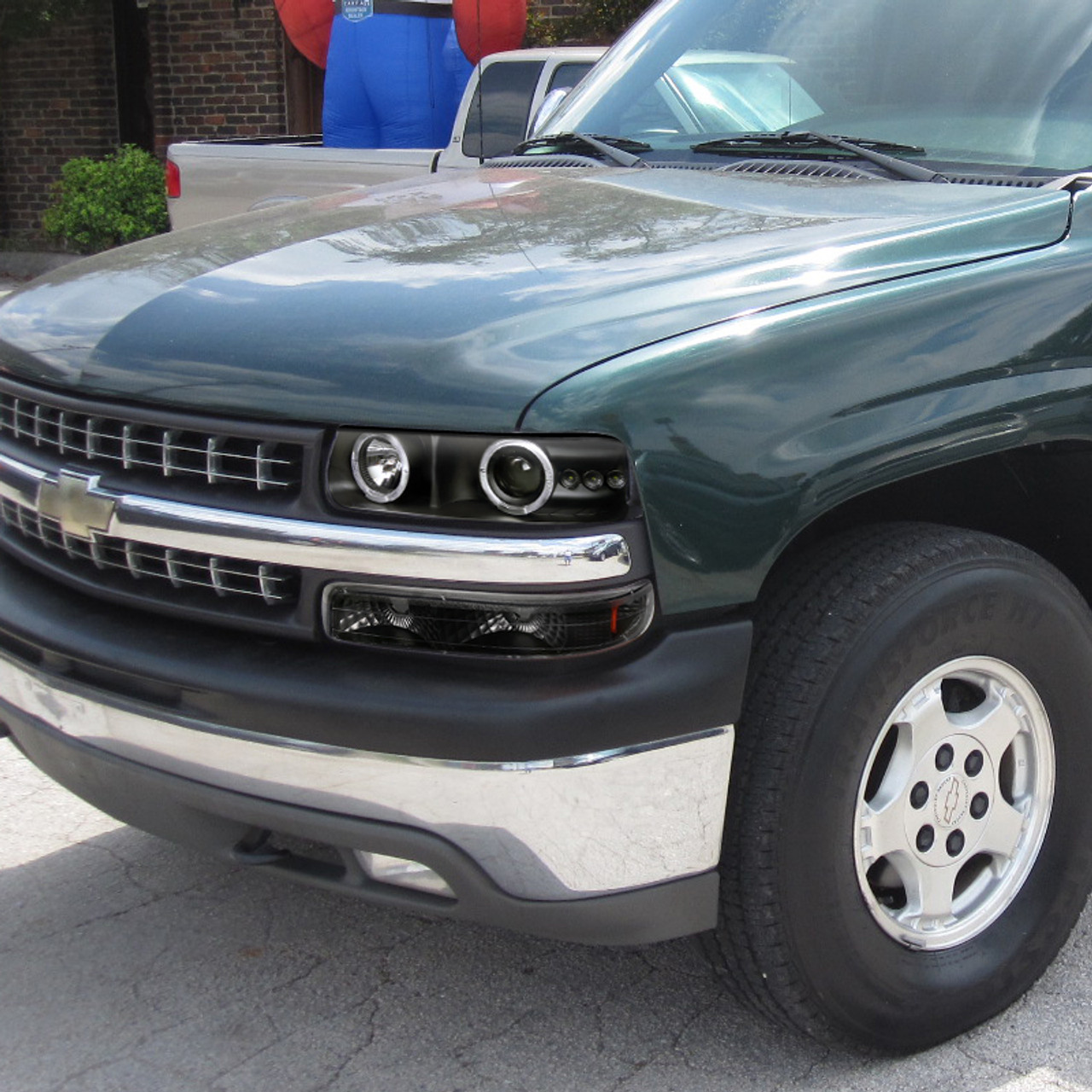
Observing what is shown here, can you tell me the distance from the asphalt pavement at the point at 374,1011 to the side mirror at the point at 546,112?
6.81ft

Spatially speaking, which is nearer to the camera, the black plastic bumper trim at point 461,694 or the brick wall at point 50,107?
the black plastic bumper trim at point 461,694

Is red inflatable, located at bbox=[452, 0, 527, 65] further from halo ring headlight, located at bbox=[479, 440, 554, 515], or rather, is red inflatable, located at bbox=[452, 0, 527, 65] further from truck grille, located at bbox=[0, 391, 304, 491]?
halo ring headlight, located at bbox=[479, 440, 554, 515]

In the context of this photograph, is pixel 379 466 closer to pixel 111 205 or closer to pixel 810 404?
pixel 810 404

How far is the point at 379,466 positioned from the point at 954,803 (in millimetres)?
1156

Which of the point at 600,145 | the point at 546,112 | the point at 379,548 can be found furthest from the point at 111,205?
the point at 379,548

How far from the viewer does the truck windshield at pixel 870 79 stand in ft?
10.3

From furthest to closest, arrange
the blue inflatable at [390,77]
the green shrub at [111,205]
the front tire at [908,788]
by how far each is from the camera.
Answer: the green shrub at [111,205] → the blue inflatable at [390,77] → the front tire at [908,788]

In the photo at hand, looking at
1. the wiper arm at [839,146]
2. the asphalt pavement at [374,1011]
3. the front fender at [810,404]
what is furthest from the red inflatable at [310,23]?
the front fender at [810,404]

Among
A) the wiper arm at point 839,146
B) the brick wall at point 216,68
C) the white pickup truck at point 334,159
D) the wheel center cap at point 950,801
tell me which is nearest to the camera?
the wheel center cap at point 950,801

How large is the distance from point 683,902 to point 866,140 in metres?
1.76

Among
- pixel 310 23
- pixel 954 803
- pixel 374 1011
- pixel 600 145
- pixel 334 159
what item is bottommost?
pixel 374 1011

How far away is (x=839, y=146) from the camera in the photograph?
10.6 ft

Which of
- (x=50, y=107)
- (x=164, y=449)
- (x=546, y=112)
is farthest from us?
(x=50, y=107)

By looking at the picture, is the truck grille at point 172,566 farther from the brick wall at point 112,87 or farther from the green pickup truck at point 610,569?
the brick wall at point 112,87
